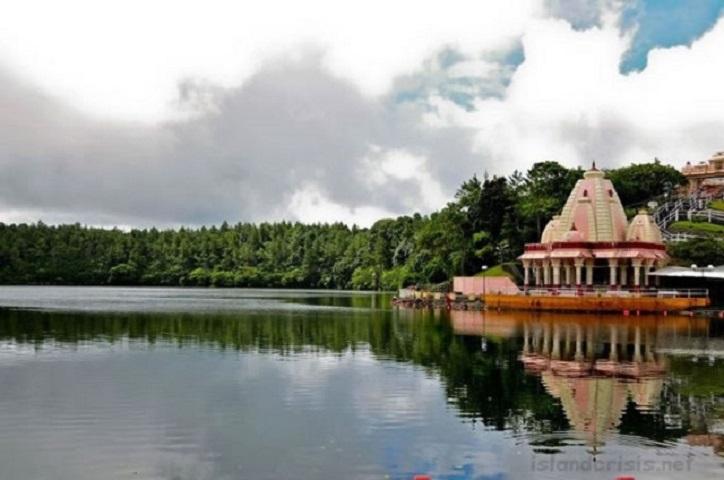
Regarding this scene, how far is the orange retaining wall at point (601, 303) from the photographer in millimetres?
57500

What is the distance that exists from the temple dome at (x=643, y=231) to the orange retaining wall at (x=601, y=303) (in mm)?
6810

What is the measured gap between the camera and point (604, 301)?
5878 cm

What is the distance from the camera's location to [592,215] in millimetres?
64938

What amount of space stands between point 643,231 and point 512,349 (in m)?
33.4

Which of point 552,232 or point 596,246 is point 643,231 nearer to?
point 596,246

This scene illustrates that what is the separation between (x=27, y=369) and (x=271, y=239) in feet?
447

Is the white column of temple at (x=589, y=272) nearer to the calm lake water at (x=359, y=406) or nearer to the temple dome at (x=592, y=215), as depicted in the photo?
the temple dome at (x=592, y=215)

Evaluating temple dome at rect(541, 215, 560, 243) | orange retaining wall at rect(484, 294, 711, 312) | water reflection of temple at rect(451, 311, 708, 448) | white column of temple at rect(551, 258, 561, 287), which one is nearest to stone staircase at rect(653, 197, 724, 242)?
temple dome at rect(541, 215, 560, 243)

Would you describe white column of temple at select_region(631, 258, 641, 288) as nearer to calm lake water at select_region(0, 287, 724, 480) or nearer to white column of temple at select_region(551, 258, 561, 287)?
white column of temple at select_region(551, 258, 561, 287)

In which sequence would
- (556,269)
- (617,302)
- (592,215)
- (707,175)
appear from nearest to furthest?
(617,302) < (592,215) < (556,269) < (707,175)

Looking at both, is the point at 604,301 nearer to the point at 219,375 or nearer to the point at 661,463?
the point at 219,375

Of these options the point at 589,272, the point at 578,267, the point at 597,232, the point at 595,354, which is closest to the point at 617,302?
the point at 578,267

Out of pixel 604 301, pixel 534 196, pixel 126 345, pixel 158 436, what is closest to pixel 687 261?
pixel 604 301

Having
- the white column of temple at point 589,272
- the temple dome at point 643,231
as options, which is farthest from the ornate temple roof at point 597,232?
the white column of temple at point 589,272
